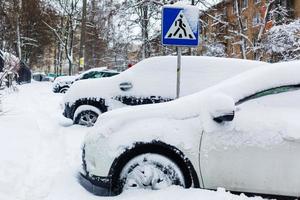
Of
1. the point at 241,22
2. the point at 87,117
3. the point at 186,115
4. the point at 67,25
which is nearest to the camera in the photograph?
the point at 186,115

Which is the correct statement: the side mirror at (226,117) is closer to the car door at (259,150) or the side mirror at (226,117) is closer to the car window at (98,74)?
the car door at (259,150)

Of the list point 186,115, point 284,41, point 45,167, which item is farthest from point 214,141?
point 284,41

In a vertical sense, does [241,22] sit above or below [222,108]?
above

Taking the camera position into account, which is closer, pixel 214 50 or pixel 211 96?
pixel 211 96

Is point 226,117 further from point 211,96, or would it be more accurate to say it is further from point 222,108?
point 211,96

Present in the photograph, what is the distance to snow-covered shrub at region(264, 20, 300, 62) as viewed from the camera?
938 inches

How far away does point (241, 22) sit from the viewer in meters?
28.1

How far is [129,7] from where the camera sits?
25.0m

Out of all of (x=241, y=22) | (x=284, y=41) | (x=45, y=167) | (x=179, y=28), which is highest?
(x=241, y=22)

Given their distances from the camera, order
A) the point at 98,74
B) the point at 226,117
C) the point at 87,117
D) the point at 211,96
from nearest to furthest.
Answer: the point at 226,117 < the point at 211,96 < the point at 87,117 < the point at 98,74

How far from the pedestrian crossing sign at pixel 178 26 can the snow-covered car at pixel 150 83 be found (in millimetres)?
2390

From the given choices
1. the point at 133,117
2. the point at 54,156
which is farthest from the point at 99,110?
the point at 133,117

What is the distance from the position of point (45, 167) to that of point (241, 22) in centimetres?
2380

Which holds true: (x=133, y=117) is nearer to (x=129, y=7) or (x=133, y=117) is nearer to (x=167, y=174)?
(x=167, y=174)
